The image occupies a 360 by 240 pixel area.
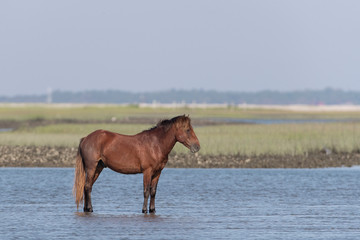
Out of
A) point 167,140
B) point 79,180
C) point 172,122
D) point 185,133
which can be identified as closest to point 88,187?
point 79,180

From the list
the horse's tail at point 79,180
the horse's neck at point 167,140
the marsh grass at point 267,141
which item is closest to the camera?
the horse's neck at point 167,140

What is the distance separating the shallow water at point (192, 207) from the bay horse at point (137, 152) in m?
0.73

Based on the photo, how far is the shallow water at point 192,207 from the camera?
16.4m

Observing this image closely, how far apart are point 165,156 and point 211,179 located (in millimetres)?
11079

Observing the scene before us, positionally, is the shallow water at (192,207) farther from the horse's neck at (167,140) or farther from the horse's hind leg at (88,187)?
the horse's neck at (167,140)

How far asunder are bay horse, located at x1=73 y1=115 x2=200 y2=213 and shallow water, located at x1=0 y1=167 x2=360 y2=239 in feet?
2.40

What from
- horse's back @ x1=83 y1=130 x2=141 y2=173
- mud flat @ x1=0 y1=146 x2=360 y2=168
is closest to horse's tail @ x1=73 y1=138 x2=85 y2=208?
horse's back @ x1=83 y1=130 x2=141 y2=173

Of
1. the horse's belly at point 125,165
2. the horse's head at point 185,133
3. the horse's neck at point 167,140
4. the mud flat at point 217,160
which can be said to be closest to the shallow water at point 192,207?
the horse's belly at point 125,165

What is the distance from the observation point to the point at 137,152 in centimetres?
1938

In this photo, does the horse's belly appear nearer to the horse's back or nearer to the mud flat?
the horse's back

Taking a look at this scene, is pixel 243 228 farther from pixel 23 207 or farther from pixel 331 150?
pixel 331 150

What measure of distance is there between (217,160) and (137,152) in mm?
19153

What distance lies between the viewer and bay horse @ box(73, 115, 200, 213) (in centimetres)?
1936

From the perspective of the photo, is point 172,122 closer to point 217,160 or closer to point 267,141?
point 217,160
